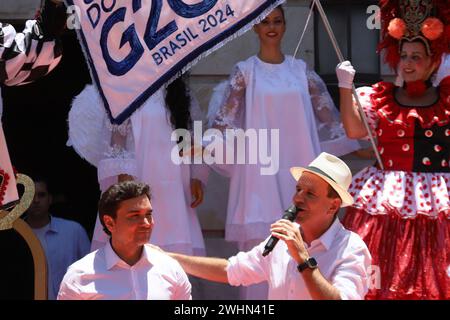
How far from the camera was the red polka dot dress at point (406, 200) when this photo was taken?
662 cm

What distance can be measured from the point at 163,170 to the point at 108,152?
1.12ft

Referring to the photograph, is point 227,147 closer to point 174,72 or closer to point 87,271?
point 174,72

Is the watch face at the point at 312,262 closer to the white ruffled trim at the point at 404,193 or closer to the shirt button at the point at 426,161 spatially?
the white ruffled trim at the point at 404,193

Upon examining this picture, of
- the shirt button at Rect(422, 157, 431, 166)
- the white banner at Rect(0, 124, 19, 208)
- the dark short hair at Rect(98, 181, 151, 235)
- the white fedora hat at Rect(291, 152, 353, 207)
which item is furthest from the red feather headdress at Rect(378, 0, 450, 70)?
the white banner at Rect(0, 124, 19, 208)

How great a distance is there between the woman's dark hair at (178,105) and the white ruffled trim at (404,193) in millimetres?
1213

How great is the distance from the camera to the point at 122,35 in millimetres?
6438

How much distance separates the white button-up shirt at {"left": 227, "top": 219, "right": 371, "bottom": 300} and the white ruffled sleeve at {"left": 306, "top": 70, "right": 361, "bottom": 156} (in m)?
1.86

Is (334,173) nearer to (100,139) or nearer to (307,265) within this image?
(307,265)

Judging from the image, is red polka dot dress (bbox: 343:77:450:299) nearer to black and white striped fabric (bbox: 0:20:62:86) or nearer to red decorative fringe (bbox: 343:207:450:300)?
red decorative fringe (bbox: 343:207:450:300)

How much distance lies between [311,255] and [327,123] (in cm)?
209

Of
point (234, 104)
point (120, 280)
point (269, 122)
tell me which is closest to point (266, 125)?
point (269, 122)

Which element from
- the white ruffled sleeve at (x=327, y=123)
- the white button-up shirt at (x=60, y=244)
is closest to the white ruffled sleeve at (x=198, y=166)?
the white ruffled sleeve at (x=327, y=123)

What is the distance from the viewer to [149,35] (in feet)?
21.0

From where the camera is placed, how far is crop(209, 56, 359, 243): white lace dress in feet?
24.9
